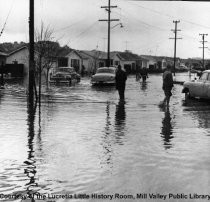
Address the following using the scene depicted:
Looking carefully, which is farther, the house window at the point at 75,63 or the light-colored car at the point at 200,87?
the house window at the point at 75,63

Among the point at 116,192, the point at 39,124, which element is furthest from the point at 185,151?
the point at 39,124

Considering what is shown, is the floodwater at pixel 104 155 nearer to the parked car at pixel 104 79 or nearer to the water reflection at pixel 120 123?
the water reflection at pixel 120 123

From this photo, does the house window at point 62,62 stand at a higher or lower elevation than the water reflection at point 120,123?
higher

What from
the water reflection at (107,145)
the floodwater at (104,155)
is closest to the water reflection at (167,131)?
the floodwater at (104,155)

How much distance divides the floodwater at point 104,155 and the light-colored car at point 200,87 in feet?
21.4

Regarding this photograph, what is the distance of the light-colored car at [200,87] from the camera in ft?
71.0

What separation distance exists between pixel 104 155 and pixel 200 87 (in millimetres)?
14316

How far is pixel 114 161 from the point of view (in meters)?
8.16

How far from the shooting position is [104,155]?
28.6 feet

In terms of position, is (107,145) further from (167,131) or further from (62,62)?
(62,62)

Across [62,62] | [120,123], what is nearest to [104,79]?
[120,123]

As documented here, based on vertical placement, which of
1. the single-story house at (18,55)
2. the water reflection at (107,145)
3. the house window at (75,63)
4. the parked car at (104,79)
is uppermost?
the single-story house at (18,55)

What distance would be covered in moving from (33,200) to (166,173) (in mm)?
2375

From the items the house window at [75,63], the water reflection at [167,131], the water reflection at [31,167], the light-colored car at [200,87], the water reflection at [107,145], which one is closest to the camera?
the water reflection at [31,167]
